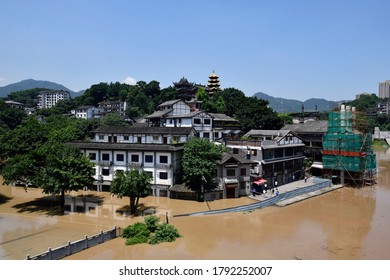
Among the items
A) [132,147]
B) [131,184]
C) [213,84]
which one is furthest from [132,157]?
[213,84]

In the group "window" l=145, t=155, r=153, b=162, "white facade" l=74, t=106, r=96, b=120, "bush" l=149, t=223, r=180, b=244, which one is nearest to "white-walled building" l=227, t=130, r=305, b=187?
"window" l=145, t=155, r=153, b=162

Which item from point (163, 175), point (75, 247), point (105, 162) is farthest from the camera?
point (105, 162)

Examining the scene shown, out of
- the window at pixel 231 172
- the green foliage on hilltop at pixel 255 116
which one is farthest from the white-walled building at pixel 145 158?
the green foliage on hilltop at pixel 255 116

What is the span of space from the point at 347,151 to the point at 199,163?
22.6 metres

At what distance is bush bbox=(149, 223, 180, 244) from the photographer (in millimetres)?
21298

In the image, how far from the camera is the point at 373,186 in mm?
42750

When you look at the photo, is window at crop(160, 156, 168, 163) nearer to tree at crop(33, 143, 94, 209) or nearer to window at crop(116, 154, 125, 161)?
window at crop(116, 154, 125, 161)

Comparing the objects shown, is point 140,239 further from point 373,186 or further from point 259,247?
point 373,186

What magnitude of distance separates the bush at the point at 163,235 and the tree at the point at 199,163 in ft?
31.0

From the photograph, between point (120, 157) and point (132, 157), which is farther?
point (120, 157)

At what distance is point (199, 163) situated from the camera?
31203 mm

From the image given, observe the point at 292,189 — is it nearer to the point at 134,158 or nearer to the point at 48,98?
the point at 134,158

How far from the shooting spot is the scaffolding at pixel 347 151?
1614 inches

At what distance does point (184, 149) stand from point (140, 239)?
13569 millimetres
